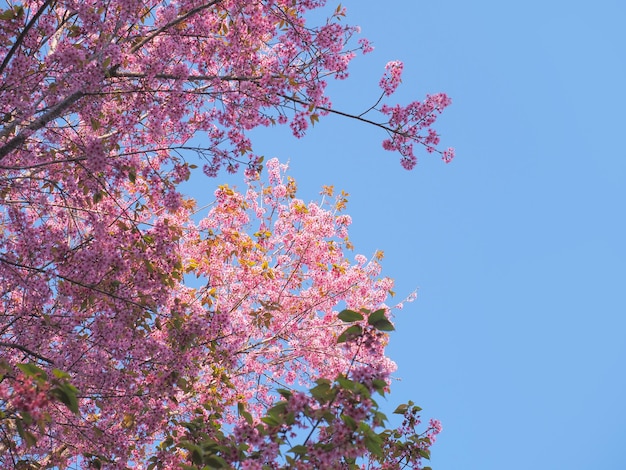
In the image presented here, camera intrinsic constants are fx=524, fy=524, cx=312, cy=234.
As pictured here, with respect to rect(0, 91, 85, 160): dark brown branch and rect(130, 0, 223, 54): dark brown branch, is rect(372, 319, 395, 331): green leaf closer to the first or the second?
rect(0, 91, 85, 160): dark brown branch

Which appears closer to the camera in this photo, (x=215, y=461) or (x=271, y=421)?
(x=271, y=421)

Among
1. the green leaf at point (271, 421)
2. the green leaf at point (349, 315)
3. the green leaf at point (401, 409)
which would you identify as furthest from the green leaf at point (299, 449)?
the green leaf at point (401, 409)

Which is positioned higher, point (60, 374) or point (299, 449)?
point (299, 449)

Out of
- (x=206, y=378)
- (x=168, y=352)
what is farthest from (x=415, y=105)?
(x=206, y=378)

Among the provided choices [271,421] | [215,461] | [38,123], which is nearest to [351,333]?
[271,421]

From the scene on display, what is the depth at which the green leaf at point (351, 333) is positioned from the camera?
3.22m

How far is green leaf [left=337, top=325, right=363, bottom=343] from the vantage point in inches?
127

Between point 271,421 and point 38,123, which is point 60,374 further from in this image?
point 38,123

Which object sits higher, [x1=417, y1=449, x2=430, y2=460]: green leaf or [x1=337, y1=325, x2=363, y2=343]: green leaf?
[x1=417, y1=449, x2=430, y2=460]: green leaf

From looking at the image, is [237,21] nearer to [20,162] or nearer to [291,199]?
[20,162]

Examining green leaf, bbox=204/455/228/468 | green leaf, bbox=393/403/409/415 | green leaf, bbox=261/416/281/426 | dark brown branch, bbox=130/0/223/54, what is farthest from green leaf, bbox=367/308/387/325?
dark brown branch, bbox=130/0/223/54

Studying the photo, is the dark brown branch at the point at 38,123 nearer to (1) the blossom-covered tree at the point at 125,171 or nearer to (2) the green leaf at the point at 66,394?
(1) the blossom-covered tree at the point at 125,171

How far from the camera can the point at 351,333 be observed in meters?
3.25

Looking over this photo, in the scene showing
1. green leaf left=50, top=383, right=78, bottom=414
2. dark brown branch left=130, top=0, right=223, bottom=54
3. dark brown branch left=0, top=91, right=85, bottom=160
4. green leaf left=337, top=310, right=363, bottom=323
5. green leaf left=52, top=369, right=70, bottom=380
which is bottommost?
green leaf left=50, top=383, right=78, bottom=414
